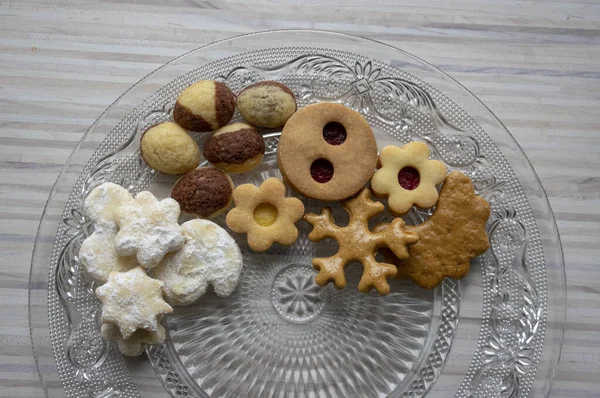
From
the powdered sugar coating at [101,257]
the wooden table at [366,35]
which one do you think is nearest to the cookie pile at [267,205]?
the powdered sugar coating at [101,257]

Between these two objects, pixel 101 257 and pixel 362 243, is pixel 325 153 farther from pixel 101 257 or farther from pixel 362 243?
pixel 101 257

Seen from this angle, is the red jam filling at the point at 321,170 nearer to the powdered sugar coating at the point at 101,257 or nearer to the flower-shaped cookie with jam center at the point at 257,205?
the flower-shaped cookie with jam center at the point at 257,205

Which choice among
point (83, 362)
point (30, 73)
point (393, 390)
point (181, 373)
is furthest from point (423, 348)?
point (30, 73)

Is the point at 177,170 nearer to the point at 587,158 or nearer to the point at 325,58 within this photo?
the point at 325,58

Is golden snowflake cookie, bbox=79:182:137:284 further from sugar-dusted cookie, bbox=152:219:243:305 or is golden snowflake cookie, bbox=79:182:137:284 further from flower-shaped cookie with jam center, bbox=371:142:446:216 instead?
flower-shaped cookie with jam center, bbox=371:142:446:216

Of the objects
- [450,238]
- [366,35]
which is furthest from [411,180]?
[366,35]
